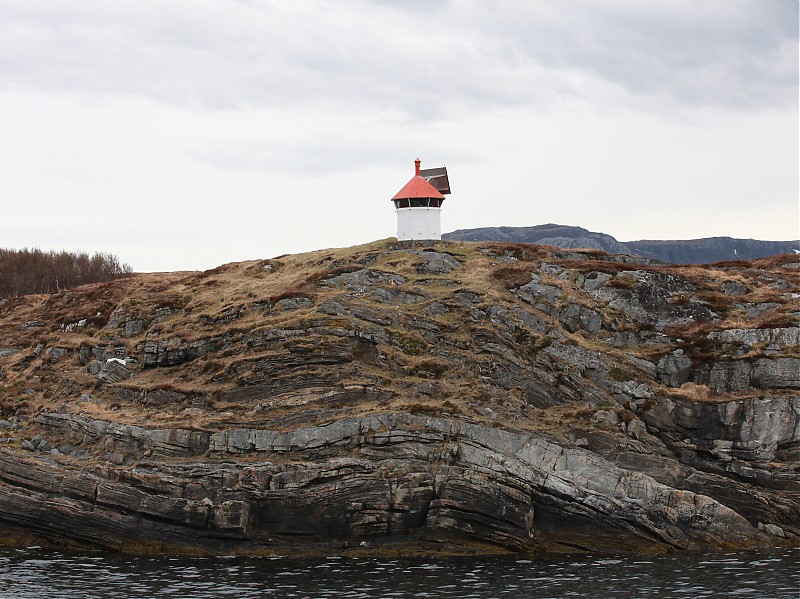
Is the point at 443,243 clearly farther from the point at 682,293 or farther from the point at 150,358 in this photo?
the point at 150,358

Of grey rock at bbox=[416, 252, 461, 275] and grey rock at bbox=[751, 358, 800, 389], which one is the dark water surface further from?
grey rock at bbox=[416, 252, 461, 275]

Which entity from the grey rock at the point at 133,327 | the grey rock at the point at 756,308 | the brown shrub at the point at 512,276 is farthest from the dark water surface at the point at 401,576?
the brown shrub at the point at 512,276

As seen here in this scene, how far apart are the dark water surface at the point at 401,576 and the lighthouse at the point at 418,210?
38.2 metres

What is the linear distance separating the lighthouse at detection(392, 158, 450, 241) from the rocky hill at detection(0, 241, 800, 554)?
21.8 feet

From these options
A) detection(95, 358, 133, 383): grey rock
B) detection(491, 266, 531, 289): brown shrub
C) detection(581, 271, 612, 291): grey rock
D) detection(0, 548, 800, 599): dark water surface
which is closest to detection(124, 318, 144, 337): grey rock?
detection(95, 358, 133, 383): grey rock

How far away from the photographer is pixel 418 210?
3243 inches

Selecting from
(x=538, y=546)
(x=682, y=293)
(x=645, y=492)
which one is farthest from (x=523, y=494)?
(x=682, y=293)

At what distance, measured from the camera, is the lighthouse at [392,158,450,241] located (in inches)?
3233

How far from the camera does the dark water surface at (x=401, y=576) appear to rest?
136 feet

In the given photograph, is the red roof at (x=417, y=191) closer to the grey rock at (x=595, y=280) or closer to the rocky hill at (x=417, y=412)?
the rocky hill at (x=417, y=412)

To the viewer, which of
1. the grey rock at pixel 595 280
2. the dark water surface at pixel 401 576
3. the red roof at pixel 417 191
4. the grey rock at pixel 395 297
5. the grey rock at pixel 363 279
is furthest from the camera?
the red roof at pixel 417 191

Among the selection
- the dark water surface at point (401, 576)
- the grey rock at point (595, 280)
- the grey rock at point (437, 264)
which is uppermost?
the grey rock at point (437, 264)

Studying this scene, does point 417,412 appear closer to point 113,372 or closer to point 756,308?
point 113,372

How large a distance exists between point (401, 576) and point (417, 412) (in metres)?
13.2
